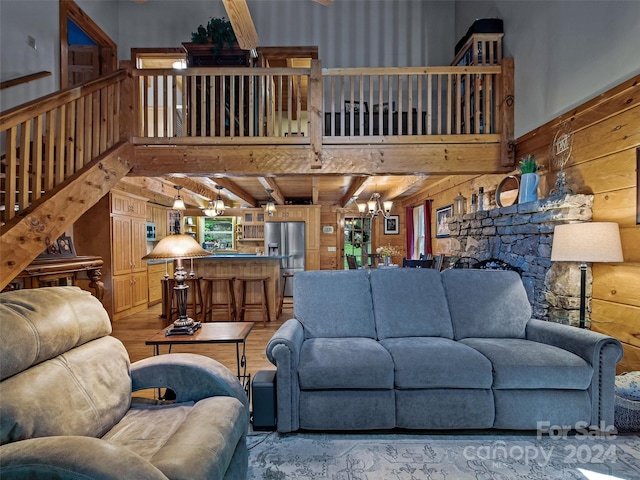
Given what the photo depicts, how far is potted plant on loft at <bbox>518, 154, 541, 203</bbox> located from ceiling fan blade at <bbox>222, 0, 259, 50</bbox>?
2.93m

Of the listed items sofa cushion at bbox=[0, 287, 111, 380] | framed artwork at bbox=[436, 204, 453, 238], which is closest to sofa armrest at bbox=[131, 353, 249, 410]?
sofa cushion at bbox=[0, 287, 111, 380]

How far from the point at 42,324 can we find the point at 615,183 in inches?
144

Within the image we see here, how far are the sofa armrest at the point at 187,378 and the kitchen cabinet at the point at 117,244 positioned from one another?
4.29 meters

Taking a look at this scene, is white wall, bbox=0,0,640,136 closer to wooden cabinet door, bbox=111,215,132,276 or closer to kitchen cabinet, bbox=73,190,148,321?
kitchen cabinet, bbox=73,190,148,321

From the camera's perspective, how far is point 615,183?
250 cm

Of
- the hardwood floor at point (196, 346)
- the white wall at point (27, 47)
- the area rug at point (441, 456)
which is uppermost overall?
the white wall at point (27, 47)

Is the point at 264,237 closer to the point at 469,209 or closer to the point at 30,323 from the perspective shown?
the point at 469,209

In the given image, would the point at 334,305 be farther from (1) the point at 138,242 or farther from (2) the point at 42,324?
(1) the point at 138,242

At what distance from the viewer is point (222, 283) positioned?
17.6 ft

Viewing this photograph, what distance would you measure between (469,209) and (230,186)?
14.1 feet

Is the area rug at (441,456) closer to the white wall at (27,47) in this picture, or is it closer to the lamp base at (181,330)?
the lamp base at (181,330)

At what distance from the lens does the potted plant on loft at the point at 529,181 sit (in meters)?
3.33

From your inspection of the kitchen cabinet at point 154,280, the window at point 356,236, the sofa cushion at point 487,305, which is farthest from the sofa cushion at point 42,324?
the window at point 356,236

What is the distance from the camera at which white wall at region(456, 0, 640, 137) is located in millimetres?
2439
